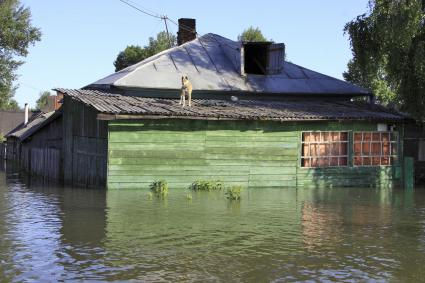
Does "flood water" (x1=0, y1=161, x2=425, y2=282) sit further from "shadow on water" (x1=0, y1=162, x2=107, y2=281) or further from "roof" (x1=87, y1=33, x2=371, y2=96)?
"roof" (x1=87, y1=33, x2=371, y2=96)

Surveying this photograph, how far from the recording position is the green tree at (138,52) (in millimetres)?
Result: 61575

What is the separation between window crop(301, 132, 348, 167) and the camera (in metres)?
23.4

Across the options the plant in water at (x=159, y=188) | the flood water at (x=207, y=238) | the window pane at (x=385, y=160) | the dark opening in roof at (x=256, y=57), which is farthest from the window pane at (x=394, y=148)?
the plant in water at (x=159, y=188)

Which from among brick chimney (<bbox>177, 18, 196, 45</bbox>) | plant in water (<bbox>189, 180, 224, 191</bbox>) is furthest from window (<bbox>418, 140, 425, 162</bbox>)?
brick chimney (<bbox>177, 18, 196, 45</bbox>)

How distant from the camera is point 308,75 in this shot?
2906cm

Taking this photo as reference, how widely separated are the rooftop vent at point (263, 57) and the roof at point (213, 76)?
1.51 ft

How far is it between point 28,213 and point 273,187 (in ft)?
33.8

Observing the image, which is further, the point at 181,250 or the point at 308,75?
the point at 308,75

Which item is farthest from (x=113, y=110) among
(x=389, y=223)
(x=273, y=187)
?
(x=389, y=223)

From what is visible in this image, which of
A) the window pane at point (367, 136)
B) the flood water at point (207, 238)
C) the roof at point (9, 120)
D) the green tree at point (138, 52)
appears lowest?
the flood water at point (207, 238)

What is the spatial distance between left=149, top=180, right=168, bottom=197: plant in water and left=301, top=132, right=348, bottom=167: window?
5.86m

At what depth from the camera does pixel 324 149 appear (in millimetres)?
23625

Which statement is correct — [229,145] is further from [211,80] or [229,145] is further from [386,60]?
[386,60]

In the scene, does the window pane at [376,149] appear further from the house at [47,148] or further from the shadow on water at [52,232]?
the house at [47,148]
